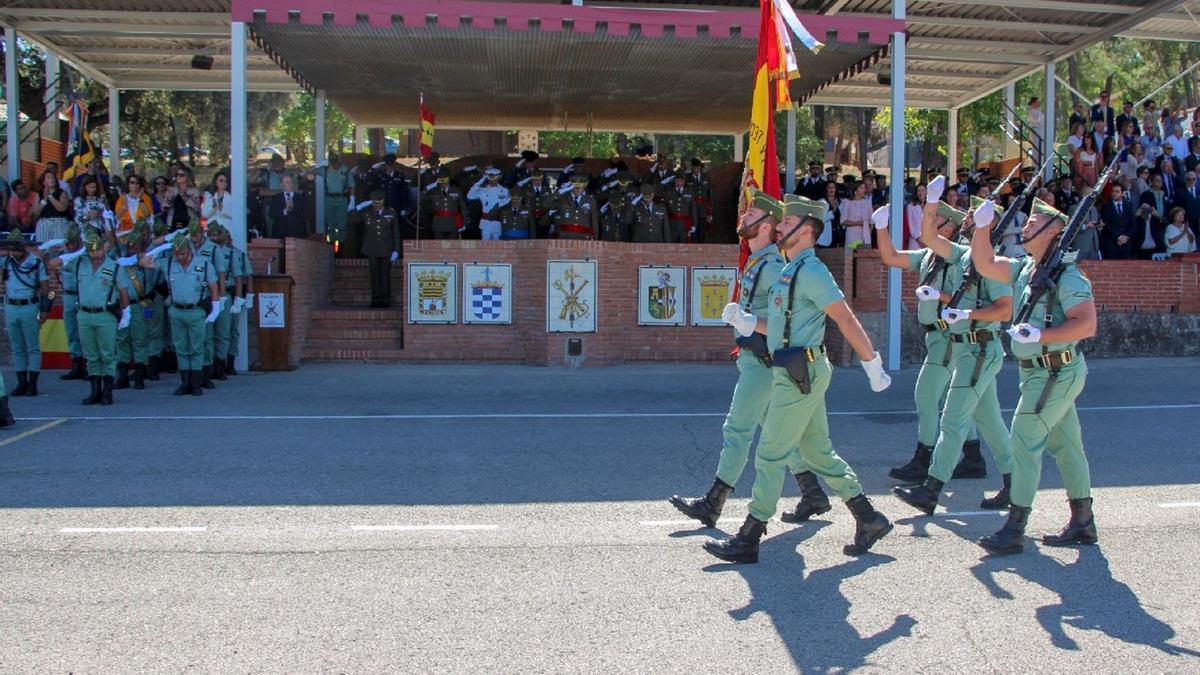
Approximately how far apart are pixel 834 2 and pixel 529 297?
7.01m

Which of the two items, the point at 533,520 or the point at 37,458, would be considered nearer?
the point at 533,520

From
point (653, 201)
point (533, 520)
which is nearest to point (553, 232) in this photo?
point (653, 201)

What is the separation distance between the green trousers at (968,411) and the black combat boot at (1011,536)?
0.76 m

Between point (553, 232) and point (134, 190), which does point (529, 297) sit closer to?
point (553, 232)

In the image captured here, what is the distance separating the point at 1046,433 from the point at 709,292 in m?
9.49

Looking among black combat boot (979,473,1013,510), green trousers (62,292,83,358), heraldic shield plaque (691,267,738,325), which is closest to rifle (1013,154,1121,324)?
black combat boot (979,473,1013,510)

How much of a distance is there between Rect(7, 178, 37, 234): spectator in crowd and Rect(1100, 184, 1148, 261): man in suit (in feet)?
54.4

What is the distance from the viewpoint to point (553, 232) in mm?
17016

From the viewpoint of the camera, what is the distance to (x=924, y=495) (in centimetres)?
727

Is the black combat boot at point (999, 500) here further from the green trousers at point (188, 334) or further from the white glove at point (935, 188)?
the green trousers at point (188, 334)

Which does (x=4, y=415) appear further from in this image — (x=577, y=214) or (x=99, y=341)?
(x=577, y=214)

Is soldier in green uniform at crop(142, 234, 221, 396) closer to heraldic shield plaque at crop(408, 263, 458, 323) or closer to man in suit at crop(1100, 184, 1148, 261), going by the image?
heraldic shield plaque at crop(408, 263, 458, 323)

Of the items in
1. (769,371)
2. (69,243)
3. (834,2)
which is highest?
(834,2)

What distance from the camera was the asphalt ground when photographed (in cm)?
495
